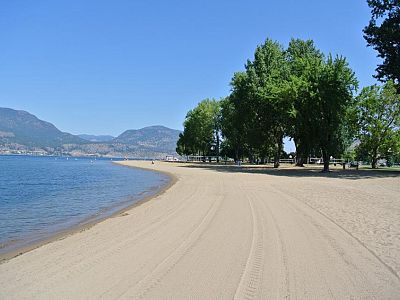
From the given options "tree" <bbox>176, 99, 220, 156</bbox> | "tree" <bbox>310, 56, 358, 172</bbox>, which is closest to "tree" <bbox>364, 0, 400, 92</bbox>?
"tree" <bbox>310, 56, 358, 172</bbox>

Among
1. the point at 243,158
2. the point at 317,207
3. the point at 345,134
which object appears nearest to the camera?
the point at 317,207

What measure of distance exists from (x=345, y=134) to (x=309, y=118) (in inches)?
168

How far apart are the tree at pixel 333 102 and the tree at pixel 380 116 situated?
4211 mm

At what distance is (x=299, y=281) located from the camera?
666cm

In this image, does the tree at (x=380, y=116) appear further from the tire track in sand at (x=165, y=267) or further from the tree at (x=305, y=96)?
the tire track in sand at (x=165, y=267)

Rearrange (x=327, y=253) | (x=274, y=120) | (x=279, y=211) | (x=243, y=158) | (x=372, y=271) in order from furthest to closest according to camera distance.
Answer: (x=243, y=158) → (x=274, y=120) → (x=279, y=211) → (x=327, y=253) → (x=372, y=271)

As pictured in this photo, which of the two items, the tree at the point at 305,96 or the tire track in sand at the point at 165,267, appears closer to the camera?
the tire track in sand at the point at 165,267

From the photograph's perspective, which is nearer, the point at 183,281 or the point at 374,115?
the point at 183,281

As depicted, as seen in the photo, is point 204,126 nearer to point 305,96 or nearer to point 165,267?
point 305,96

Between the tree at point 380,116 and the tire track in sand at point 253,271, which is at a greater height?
the tree at point 380,116

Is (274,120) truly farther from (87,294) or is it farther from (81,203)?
(87,294)

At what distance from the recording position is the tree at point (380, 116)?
1809 inches

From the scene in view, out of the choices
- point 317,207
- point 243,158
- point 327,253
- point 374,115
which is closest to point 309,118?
point 374,115

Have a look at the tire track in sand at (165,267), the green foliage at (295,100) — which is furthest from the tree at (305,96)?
the tire track in sand at (165,267)
